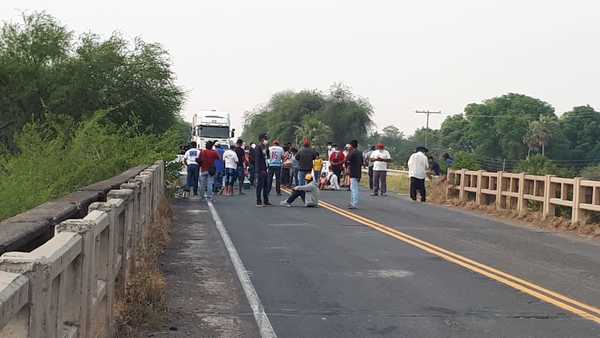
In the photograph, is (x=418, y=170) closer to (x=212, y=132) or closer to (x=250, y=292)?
(x=250, y=292)

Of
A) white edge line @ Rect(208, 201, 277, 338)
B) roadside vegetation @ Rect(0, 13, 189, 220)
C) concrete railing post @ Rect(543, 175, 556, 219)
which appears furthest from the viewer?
roadside vegetation @ Rect(0, 13, 189, 220)

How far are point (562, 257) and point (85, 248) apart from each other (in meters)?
9.82

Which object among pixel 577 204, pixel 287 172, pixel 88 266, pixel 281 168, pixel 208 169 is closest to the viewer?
pixel 88 266

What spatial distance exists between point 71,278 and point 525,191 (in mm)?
17960

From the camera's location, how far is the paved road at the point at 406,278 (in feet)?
25.3

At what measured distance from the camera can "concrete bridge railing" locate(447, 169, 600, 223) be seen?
18078 millimetres

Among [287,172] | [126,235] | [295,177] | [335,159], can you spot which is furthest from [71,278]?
[287,172]

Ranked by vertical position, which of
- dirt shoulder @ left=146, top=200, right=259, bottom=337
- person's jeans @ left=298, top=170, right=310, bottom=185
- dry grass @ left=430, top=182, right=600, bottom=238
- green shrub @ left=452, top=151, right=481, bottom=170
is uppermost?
green shrub @ left=452, top=151, right=481, bottom=170

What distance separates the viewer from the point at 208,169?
940 inches

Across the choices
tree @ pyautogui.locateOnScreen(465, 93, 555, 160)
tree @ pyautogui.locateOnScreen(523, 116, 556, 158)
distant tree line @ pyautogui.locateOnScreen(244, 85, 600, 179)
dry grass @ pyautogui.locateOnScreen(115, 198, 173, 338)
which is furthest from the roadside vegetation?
tree @ pyautogui.locateOnScreen(465, 93, 555, 160)

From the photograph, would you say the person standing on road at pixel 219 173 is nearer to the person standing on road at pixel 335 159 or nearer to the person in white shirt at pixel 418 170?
the person standing on road at pixel 335 159

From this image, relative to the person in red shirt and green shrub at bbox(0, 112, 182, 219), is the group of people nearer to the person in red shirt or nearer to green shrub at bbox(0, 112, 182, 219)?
the person in red shirt

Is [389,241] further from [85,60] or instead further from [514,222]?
[85,60]

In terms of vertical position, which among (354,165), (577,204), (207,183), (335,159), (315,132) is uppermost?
(315,132)
